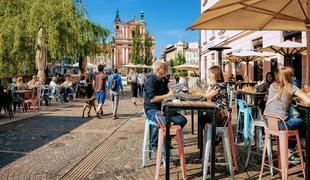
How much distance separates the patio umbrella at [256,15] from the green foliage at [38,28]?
14605 mm

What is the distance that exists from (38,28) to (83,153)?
1550cm

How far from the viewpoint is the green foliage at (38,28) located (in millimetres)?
19703

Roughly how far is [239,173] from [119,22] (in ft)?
357

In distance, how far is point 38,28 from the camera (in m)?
19.9

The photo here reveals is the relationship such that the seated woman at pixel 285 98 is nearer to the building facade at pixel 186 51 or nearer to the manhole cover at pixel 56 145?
the manhole cover at pixel 56 145

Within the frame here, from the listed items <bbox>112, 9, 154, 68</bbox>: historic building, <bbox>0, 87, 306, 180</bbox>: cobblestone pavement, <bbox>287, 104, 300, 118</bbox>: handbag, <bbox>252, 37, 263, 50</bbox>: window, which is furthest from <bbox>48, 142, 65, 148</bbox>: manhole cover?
<bbox>112, 9, 154, 68</bbox>: historic building

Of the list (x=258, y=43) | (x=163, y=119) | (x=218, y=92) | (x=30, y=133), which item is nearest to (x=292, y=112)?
(x=218, y=92)

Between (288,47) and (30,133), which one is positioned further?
(288,47)

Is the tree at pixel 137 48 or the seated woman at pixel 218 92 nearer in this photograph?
the seated woman at pixel 218 92

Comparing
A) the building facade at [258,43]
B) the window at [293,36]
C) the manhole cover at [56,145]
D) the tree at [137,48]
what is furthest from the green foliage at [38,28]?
the tree at [137,48]

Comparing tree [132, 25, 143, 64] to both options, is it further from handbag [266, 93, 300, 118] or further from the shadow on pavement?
handbag [266, 93, 300, 118]

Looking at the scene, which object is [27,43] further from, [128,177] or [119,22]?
[119,22]

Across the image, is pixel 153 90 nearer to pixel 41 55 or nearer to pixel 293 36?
pixel 293 36

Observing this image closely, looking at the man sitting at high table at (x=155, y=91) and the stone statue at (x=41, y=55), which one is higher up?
the stone statue at (x=41, y=55)
